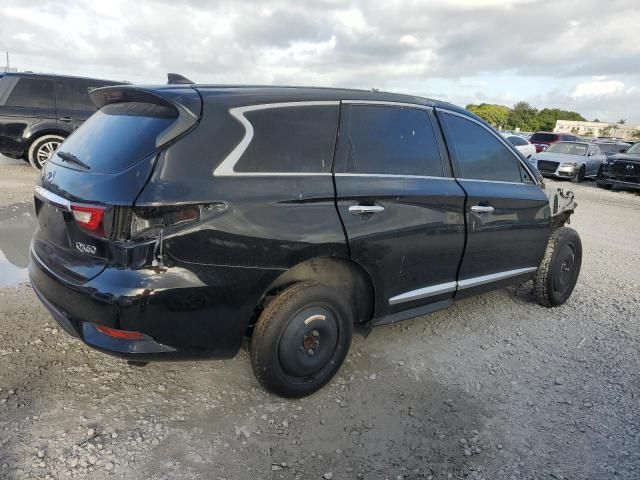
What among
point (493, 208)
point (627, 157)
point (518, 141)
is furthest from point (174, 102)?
point (518, 141)

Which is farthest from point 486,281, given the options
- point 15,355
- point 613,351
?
point 15,355

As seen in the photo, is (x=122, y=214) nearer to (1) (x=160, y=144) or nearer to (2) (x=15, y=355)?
(1) (x=160, y=144)

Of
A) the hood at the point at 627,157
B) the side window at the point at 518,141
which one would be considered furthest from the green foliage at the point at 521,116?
the hood at the point at 627,157

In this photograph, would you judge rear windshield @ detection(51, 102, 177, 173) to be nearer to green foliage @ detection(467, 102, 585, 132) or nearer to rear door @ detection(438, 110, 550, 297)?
rear door @ detection(438, 110, 550, 297)

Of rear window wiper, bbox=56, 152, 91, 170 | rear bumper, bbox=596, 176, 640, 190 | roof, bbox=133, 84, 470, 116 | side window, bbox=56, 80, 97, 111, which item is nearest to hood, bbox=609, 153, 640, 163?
rear bumper, bbox=596, 176, 640, 190

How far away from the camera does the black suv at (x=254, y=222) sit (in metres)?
2.42

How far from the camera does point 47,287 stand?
275cm

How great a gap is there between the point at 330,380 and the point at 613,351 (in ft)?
7.75

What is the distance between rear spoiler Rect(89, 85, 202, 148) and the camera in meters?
2.52

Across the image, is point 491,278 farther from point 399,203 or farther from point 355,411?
point 355,411

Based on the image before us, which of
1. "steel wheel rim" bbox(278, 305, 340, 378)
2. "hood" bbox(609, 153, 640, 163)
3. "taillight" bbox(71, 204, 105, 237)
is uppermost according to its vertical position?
"hood" bbox(609, 153, 640, 163)

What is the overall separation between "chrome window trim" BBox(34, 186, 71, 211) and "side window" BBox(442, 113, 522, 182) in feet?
8.31

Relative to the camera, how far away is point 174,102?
2.59m

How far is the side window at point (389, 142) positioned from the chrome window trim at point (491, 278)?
876 millimetres
